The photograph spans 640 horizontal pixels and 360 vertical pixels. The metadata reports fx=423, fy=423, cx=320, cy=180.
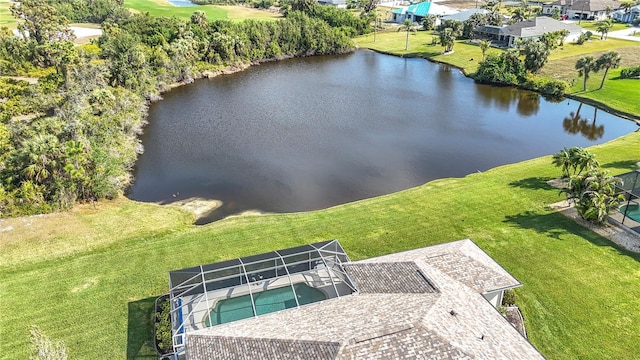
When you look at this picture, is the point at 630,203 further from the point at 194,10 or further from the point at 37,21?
the point at 194,10

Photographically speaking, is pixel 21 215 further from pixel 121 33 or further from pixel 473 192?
pixel 121 33

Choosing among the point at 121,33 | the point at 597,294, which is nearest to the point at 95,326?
the point at 597,294

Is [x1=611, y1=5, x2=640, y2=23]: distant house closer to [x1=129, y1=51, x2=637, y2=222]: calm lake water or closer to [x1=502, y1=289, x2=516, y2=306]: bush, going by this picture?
[x1=129, y1=51, x2=637, y2=222]: calm lake water

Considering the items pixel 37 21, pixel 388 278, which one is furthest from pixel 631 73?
pixel 37 21

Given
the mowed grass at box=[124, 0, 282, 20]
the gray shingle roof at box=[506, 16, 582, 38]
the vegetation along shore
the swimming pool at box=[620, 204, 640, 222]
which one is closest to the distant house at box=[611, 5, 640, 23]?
the gray shingle roof at box=[506, 16, 582, 38]

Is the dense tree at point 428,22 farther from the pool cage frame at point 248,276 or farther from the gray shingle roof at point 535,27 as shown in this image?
the pool cage frame at point 248,276

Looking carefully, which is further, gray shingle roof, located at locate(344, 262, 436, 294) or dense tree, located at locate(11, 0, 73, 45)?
dense tree, located at locate(11, 0, 73, 45)
